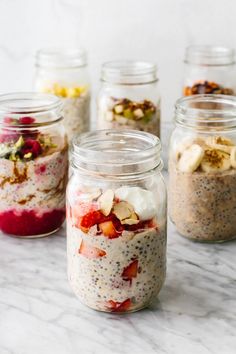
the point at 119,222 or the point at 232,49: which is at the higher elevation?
the point at 232,49

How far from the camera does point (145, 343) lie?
1060 mm

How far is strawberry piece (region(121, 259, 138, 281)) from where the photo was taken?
43.1 inches

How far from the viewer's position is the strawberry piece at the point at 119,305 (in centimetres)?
111

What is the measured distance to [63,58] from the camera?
1.77m

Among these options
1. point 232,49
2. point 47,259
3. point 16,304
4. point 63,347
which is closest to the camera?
point 63,347

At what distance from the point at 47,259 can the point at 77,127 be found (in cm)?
50

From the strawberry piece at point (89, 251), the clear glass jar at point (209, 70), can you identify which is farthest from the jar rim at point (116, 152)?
the clear glass jar at point (209, 70)

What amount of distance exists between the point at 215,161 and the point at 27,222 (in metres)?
0.38

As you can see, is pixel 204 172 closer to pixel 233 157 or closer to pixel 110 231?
pixel 233 157

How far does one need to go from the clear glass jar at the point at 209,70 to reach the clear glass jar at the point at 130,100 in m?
0.10

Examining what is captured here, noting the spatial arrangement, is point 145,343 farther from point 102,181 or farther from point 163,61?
point 163,61

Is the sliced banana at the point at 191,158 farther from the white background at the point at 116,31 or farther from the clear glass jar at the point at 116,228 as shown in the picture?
the white background at the point at 116,31

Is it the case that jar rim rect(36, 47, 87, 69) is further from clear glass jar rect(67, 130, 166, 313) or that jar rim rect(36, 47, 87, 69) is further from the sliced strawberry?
the sliced strawberry

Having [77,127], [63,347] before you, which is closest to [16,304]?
[63,347]
